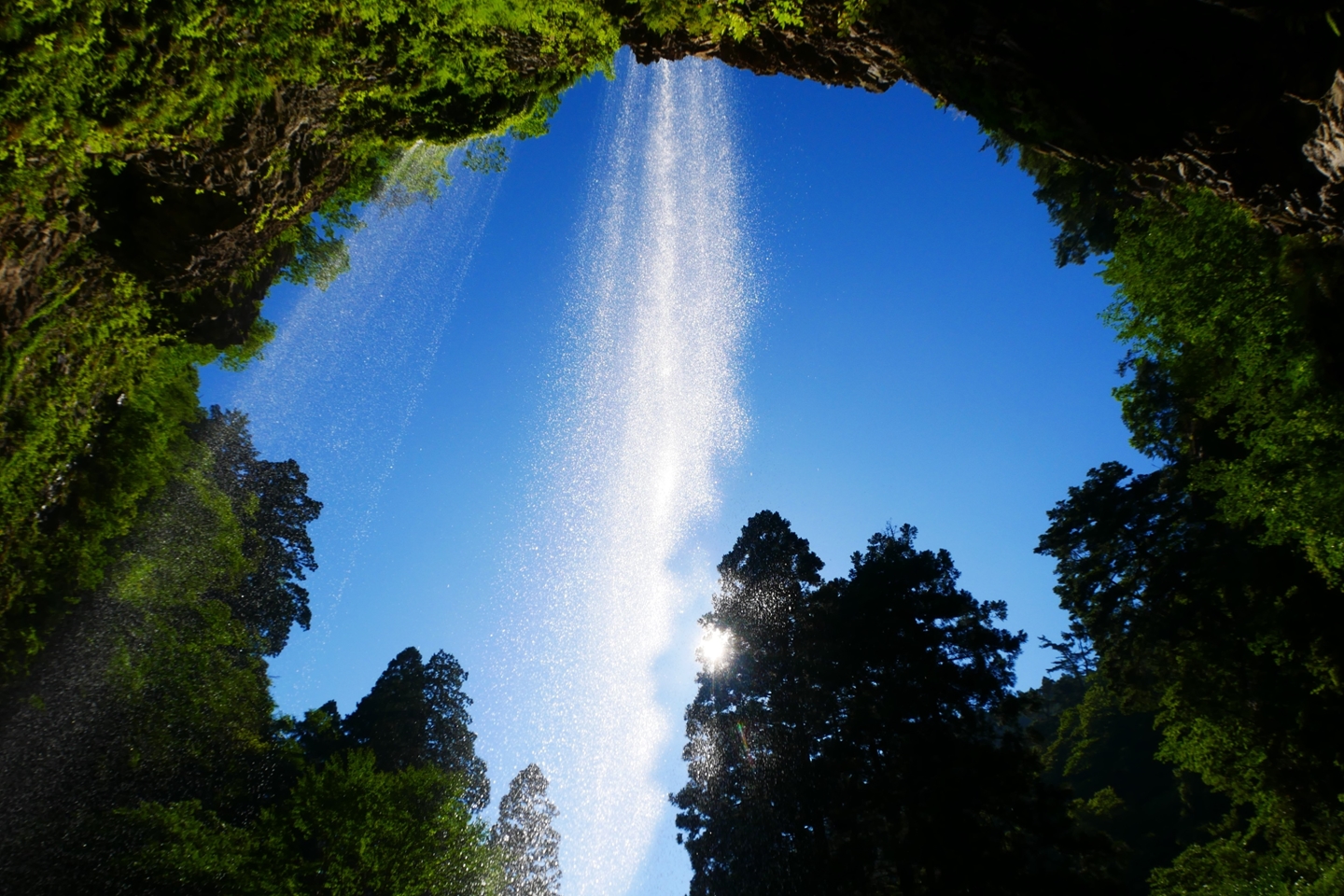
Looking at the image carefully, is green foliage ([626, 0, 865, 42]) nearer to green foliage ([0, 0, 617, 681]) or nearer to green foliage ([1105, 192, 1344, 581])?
green foliage ([0, 0, 617, 681])

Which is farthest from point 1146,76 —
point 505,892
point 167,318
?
point 505,892

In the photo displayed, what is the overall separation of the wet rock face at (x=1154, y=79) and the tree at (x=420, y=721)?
33489mm

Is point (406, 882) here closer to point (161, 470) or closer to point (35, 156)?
point (161, 470)

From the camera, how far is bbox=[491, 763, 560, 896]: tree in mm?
29830

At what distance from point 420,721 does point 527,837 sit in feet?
32.9

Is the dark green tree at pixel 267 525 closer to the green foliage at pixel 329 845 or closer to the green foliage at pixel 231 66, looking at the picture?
the green foliage at pixel 329 845

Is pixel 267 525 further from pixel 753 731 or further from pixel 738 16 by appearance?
pixel 738 16

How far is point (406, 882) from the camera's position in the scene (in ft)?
47.8

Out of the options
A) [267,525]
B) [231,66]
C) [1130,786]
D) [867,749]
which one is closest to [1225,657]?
[867,749]

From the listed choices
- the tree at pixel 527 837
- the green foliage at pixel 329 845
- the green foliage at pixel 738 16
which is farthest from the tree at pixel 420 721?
the green foliage at pixel 738 16

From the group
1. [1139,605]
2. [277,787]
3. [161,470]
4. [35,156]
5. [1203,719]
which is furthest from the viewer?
[277,787]

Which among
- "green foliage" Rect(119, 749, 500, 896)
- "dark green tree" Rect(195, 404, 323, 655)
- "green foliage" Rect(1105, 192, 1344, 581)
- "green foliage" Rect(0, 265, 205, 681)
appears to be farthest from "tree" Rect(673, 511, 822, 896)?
"dark green tree" Rect(195, 404, 323, 655)

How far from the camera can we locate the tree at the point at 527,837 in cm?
2983

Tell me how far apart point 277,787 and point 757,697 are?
79.6 ft
